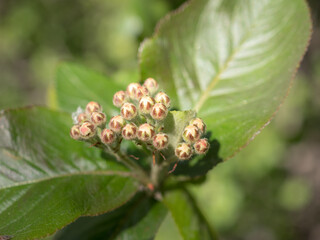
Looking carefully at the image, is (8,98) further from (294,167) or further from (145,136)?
(145,136)

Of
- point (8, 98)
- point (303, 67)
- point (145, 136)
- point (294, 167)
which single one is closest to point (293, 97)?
point (303, 67)

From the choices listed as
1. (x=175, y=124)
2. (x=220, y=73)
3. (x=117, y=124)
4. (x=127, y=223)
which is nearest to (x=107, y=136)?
(x=117, y=124)

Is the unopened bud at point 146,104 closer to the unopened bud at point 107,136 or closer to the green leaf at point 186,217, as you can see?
the unopened bud at point 107,136

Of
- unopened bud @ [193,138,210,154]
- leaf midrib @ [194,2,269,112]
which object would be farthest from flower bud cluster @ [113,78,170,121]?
leaf midrib @ [194,2,269,112]

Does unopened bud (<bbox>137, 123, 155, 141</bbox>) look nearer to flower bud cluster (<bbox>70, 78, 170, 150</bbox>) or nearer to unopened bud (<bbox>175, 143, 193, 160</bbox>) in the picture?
flower bud cluster (<bbox>70, 78, 170, 150</bbox>)

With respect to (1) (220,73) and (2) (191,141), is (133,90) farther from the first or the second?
(1) (220,73)

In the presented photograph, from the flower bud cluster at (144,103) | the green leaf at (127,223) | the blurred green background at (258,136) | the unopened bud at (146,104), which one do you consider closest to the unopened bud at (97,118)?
the flower bud cluster at (144,103)
